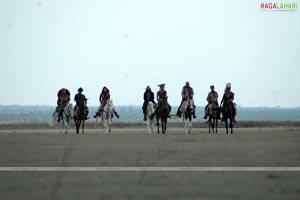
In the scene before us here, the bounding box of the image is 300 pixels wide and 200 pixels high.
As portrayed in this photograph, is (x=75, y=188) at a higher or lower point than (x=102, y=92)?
lower

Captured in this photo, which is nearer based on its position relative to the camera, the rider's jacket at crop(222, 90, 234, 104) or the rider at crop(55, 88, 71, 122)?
the rider's jacket at crop(222, 90, 234, 104)

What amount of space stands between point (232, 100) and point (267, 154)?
1919 cm

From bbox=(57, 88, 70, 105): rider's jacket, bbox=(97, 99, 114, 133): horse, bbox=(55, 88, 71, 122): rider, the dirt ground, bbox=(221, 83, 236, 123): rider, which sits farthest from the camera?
bbox=(97, 99, 114, 133): horse

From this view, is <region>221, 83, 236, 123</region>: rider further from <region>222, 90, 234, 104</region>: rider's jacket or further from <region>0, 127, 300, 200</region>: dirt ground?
<region>0, 127, 300, 200</region>: dirt ground

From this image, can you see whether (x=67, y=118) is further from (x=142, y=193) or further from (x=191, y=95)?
(x=142, y=193)

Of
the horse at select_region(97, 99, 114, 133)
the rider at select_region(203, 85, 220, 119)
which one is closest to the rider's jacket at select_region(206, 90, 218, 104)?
the rider at select_region(203, 85, 220, 119)

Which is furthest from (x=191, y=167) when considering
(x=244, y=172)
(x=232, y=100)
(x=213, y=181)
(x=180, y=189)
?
(x=232, y=100)

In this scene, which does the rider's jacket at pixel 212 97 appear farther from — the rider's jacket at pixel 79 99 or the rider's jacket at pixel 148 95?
the rider's jacket at pixel 79 99

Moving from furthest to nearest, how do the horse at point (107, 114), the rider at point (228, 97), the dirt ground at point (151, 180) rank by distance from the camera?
the horse at point (107, 114)
the rider at point (228, 97)
the dirt ground at point (151, 180)

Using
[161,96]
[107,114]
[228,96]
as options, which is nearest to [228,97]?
[228,96]

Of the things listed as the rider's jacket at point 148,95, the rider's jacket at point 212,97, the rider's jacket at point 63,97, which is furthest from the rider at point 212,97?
the rider's jacket at point 63,97

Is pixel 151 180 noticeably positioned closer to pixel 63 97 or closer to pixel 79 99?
pixel 79 99

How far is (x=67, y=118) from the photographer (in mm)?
39906

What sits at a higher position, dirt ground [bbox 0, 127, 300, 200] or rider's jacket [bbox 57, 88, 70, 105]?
rider's jacket [bbox 57, 88, 70, 105]
